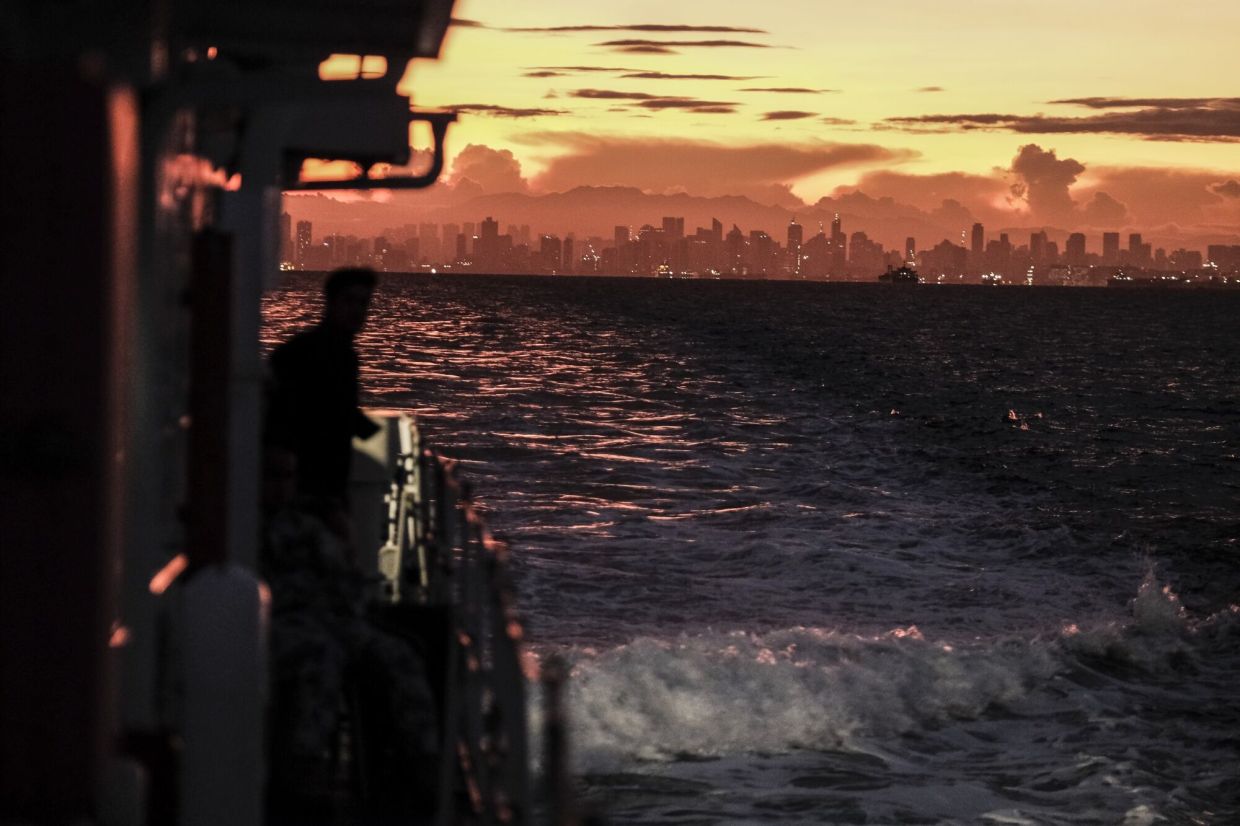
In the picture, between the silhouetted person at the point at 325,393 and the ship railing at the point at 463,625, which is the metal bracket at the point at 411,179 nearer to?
the ship railing at the point at 463,625

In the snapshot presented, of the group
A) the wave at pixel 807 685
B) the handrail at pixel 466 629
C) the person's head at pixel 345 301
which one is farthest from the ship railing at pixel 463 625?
the wave at pixel 807 685

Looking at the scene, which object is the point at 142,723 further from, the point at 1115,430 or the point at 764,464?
the point at 1115,430

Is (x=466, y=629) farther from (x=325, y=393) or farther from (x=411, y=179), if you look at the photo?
(x=411, y=179)

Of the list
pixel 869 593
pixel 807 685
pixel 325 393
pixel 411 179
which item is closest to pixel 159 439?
pixel 325 393

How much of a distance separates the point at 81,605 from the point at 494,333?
10419 cm

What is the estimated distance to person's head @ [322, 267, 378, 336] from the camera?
6.78 m

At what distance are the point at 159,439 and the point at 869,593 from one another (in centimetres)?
1903

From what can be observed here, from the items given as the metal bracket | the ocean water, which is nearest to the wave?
the ocean water

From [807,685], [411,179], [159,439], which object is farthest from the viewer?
[807,685]

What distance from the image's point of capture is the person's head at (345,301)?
6.78 m

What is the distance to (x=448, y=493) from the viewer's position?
6969 millimetres

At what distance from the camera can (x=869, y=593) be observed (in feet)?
72.2

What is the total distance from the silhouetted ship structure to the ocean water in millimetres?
2122

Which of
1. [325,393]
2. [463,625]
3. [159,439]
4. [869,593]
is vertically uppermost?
[159,439]
